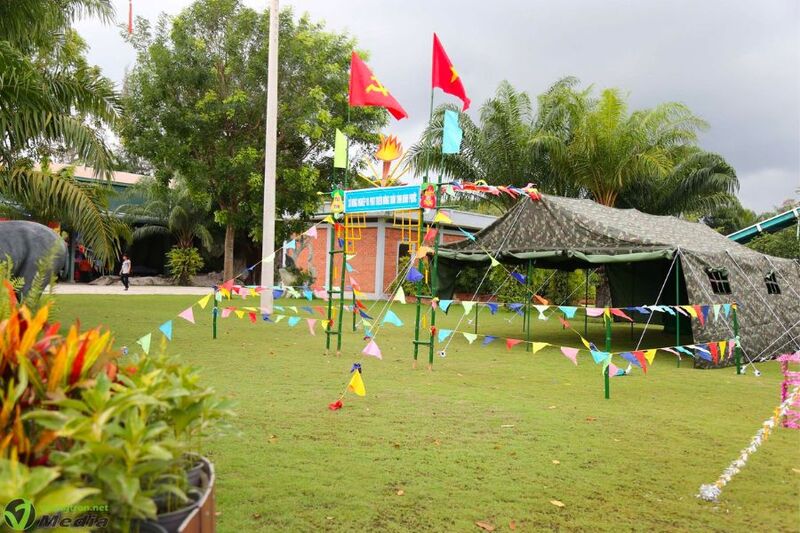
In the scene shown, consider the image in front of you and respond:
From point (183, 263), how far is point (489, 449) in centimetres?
2508

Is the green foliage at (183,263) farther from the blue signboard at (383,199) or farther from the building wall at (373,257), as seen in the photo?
the blue signboard at (383,199)

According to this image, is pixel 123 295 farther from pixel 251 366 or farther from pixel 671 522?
pixel 671 522

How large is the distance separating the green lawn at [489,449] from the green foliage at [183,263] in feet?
63.5

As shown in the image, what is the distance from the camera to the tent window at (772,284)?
1238cm

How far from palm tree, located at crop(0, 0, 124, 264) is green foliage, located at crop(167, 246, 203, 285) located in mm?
16150

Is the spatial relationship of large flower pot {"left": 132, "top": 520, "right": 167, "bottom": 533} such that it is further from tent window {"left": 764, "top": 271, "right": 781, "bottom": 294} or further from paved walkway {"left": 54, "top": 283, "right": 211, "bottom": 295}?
paved walkway {"left": 54, "top": 283, "right": 211, "bottom": 295}

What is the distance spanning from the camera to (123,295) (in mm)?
20656

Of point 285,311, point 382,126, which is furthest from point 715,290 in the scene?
point 382,126

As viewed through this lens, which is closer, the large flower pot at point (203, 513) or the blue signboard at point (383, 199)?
the large flower pot at point (203, 513)

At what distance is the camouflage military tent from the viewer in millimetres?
10422

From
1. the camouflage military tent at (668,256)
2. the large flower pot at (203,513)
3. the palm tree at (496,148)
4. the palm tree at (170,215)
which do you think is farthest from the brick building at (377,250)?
the large flower pot at (203,513)

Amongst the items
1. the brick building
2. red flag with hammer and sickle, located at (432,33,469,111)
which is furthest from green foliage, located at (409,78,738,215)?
red flag with hammer and sickle, located at (432,33,469,111)

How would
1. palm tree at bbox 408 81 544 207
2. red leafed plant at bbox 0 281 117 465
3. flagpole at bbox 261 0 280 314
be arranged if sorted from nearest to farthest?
red leafed plant at bbox 0 281 117 465 → flagpole at bbox 261 0 280 314 → palm tree at bbox 408 81 544 207

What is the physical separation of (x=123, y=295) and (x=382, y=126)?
995cm
